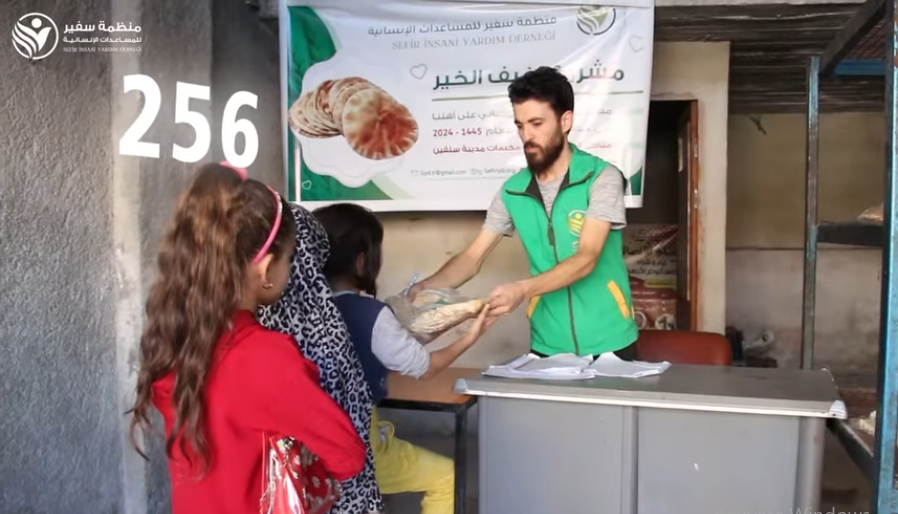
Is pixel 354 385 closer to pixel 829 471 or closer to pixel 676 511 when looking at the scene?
pixel 676 511

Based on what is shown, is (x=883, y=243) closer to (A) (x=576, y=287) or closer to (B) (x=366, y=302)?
(A) (x=576, y=287)

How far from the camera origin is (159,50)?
299 centimetres

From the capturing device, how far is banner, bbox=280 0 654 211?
3.56 meters

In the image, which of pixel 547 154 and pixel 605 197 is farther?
pixel 547 154

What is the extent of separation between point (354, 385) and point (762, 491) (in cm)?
100

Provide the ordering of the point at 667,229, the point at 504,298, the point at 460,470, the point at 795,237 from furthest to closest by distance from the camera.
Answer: the point at 795,237
the point at 667,229
the point at 460,470
the point at 504,298

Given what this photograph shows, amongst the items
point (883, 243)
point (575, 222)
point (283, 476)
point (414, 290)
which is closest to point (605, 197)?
point (575, 222)

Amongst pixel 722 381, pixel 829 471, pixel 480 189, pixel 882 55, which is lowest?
pixel 829 471

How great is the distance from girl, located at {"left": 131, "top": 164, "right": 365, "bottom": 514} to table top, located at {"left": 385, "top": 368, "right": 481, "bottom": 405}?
0.71m

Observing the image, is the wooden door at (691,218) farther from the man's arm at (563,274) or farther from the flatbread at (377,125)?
the man's arm at (563,274)

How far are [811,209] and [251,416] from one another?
209cm

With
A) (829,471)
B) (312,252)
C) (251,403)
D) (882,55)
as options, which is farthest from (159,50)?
(829,471)

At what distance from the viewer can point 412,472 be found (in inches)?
87.7

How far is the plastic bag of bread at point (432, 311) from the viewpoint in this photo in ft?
6.53
